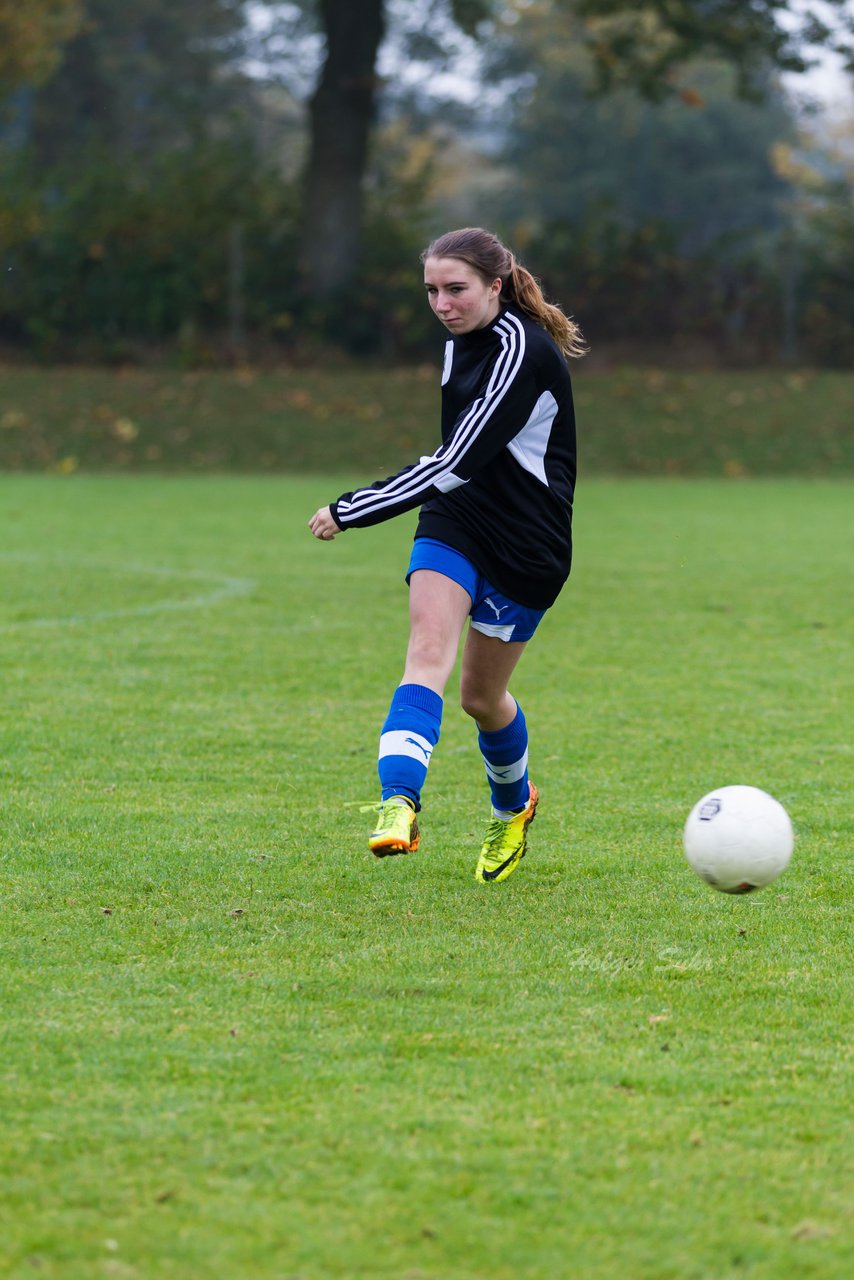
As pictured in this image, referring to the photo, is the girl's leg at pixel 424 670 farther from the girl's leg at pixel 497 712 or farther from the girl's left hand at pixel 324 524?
the girl's left hand at pixel 324 524

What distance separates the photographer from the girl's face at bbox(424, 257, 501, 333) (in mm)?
4961

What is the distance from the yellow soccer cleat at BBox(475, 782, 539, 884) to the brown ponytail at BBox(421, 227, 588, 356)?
1550 mm

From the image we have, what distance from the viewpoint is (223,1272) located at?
2691 mm

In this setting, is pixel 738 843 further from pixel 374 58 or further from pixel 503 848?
pixel 374 58

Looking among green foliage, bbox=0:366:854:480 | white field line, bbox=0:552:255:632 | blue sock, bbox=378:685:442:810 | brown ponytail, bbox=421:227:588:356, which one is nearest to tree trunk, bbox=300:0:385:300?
green foliage, bbox=0:366:854:480

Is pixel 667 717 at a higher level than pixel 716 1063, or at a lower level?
lower

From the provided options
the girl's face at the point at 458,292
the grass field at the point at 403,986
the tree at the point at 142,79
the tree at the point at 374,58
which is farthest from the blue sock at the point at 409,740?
the tree at the point at 142,79

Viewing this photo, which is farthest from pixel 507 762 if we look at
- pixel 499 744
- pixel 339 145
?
pixel 339 145

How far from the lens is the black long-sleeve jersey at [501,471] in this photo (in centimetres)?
496

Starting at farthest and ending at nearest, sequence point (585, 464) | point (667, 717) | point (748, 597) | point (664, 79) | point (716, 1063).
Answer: point (664, 79) → point (585, 464) → point (748, 597) → point (667, 717) → point (716, 1063)

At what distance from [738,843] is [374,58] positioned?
26.8 m

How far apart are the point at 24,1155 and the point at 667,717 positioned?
17.4 ft

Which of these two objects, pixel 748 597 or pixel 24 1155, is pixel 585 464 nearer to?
pixel 748 597

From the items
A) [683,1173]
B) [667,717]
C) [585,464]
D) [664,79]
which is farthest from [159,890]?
[664,79]
